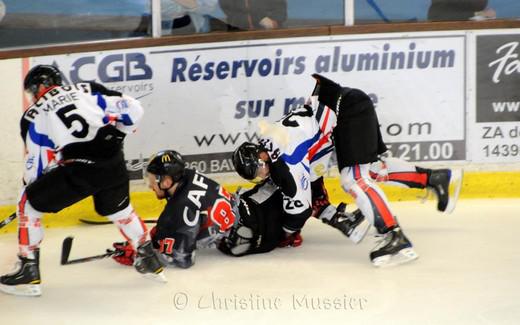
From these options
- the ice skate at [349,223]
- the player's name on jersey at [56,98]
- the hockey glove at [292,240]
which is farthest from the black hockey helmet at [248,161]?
the player's name on jersey at [56,98]

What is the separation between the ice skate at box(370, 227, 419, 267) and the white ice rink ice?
0.05 metres

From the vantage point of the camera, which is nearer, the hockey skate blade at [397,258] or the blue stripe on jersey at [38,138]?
the blue stripe on jersey at [38,138]

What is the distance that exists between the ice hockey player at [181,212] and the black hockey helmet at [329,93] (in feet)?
2.34

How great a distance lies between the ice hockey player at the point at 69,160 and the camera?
4059 mm

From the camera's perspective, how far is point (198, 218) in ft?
15.0

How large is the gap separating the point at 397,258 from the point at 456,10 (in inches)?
83.5

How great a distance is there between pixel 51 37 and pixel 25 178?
1718mm

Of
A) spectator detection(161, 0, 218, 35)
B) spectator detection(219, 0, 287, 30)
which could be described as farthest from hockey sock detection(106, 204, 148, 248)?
spectator detection(219, 0, 287, 30)

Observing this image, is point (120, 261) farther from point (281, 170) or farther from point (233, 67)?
point (233, 67)

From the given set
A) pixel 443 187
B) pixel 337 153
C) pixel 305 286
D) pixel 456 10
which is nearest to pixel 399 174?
pixel 443 187

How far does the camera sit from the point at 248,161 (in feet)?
15.4

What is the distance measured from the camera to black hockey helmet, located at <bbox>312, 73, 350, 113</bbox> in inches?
189

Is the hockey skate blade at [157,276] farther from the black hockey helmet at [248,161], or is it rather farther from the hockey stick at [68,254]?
the black hockey helmet at [248,161]

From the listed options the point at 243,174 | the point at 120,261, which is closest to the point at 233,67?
the point at 243,174
